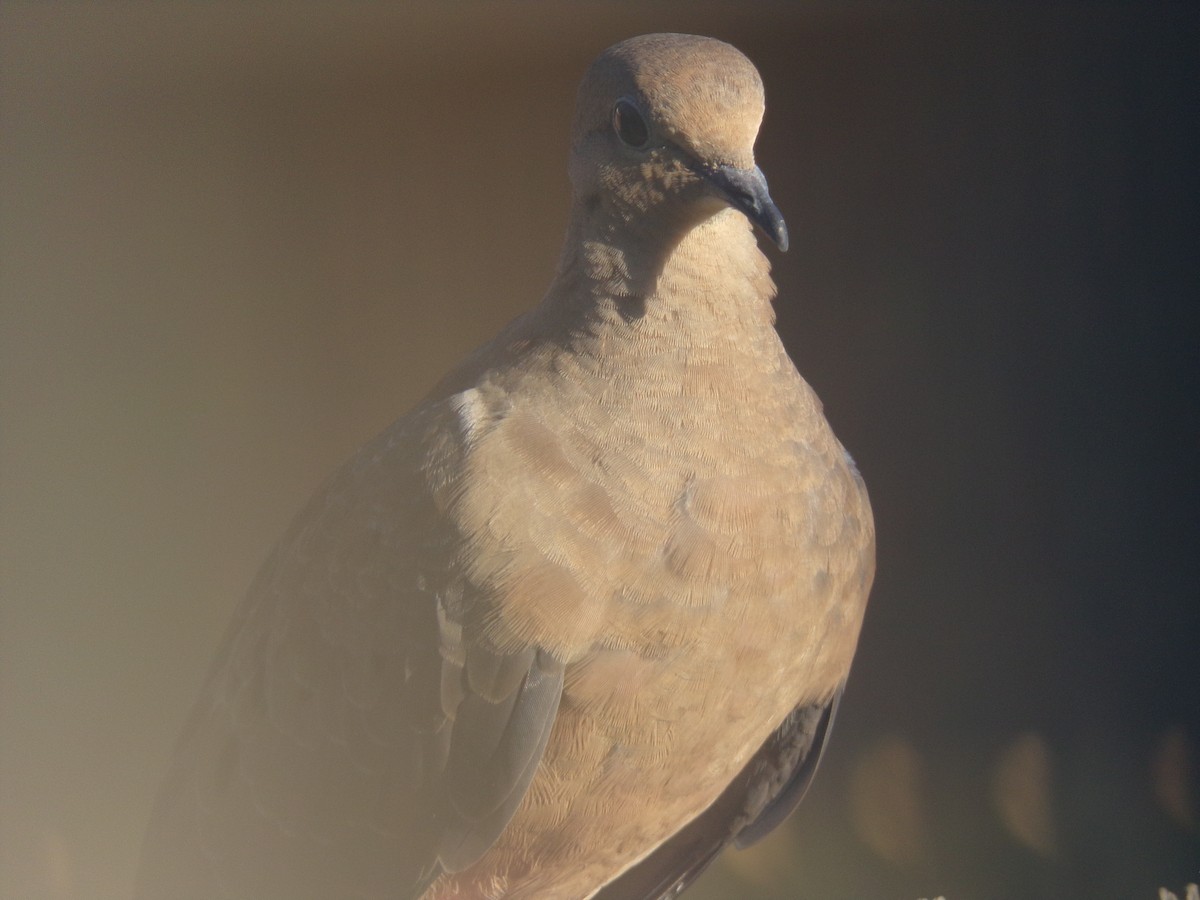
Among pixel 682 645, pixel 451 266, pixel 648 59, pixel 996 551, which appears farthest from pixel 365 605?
pixel 996 551

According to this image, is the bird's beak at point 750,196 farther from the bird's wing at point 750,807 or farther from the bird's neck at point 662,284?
the bird's wing at point 750,807

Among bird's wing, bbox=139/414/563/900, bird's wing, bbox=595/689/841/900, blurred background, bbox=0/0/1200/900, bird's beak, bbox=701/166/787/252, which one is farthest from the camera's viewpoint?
blurred background, bbox=0/0/1200/900

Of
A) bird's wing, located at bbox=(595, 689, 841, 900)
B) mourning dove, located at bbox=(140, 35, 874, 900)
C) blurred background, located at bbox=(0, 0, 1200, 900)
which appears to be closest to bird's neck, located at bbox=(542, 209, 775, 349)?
mourning dove, located at bbox=(140, 35, 874, 900)

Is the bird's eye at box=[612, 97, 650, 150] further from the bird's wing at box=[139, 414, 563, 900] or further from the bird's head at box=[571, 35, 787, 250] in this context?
the bird's wing at box=[139, 414, 563, 900]

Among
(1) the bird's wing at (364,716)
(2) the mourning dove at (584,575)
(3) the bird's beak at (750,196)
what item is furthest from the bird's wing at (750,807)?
(3) the bird's beak at (750,196)

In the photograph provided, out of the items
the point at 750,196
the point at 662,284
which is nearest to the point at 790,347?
the point at 662,284

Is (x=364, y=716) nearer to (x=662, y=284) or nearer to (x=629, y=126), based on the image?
(x=662, y=284)
